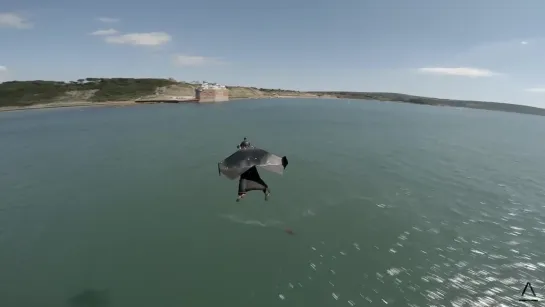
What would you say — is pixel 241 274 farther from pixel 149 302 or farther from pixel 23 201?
pixel 23 201

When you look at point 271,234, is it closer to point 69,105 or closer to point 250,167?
point 250,167

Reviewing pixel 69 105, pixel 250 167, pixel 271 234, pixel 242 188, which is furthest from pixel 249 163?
pixel 69 105

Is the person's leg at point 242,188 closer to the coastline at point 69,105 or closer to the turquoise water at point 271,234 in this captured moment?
the turquoise water at point 271,234

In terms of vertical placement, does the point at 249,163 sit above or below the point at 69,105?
below

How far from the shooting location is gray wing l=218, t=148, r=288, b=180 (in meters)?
18.4

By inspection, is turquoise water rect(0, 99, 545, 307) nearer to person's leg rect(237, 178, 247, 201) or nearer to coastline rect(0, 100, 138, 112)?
person's leg rect(237, 178, 247, 201)

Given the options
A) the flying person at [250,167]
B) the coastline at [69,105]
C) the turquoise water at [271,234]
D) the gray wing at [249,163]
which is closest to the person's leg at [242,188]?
the flying person at [250,167]

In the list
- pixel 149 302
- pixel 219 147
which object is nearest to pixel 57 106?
pixel 219 147

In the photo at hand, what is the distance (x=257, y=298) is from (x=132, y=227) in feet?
53.7

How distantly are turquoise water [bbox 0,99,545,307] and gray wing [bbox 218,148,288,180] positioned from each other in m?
9.12

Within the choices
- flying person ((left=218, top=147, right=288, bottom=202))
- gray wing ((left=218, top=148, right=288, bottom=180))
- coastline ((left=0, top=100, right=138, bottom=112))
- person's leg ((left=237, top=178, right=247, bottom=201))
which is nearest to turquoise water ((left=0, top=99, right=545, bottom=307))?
person's leg ((left=237, top=178, right=247, bottom=201))

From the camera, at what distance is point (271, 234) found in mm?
28719

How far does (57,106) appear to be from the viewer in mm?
172250

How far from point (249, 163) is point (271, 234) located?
12.5 meters
